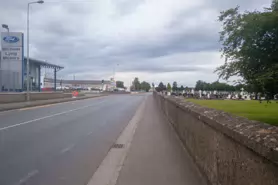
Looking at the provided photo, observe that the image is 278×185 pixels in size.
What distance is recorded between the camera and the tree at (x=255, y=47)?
1216 cm

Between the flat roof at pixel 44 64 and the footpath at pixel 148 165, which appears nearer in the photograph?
the footpath at pixel 148 165

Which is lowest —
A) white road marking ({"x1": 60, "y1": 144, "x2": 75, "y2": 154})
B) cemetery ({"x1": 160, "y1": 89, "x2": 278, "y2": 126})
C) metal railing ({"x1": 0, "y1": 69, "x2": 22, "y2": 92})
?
white road marking ({"x1": 60, "y1": 144, "x2": 75, "y2": 154})

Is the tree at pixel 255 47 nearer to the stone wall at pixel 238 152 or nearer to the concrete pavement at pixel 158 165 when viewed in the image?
the concrete pavement at pixel 158 165

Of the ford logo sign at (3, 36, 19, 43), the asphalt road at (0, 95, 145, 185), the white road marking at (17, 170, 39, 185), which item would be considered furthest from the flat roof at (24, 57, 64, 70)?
the white road marking at (17, 170, 39, 185)

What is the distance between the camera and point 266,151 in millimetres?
3213

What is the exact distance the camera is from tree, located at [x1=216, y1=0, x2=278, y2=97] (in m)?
12.2

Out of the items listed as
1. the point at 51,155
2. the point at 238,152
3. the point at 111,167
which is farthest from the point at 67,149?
the point at 238,152

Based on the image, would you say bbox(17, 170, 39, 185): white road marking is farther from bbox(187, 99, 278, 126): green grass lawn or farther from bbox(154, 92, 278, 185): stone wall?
bbox(187, 99, 278, 126): green grass lawn

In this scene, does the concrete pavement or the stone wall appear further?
the concrete pavement

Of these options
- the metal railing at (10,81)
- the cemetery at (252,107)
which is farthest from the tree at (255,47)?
the metal railing at (10,81)

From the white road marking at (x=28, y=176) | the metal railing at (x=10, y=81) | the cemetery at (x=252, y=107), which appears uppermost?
the metal railing at (x=10, y=81)

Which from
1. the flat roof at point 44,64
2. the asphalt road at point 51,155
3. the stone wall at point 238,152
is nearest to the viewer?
the stone wall at point 238,152

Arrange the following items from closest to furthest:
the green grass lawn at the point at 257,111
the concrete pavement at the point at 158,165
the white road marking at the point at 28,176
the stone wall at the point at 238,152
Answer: the stone wall at the point at 238,152 < the white road marking at the point at 28,176 < the concrete pavement at the point at 158,165 < the green grass lawn at the point at 257,111

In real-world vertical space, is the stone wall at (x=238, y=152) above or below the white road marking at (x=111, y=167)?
above
